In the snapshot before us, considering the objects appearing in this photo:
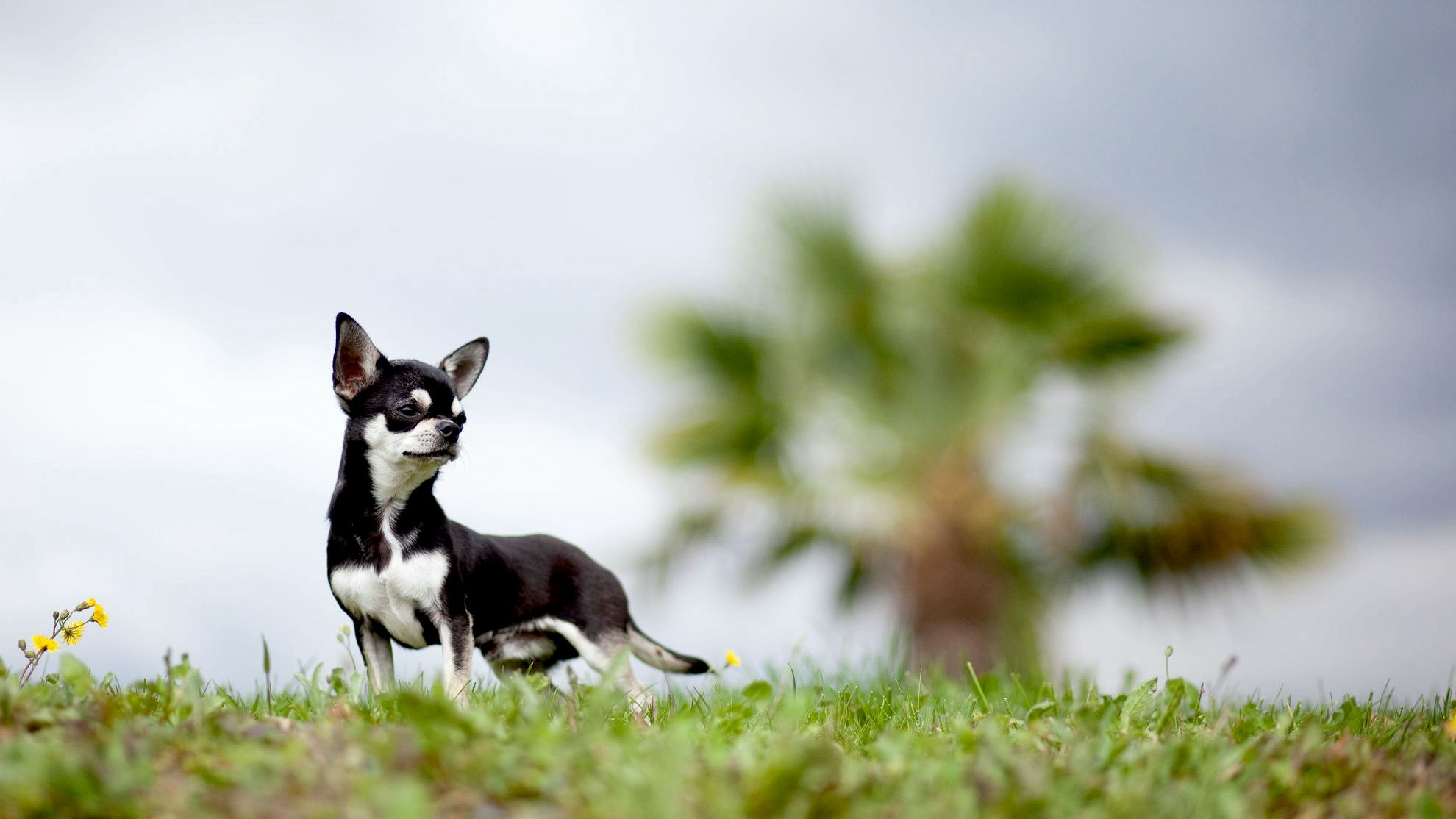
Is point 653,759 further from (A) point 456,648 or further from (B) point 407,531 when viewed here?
(B) point 407,531

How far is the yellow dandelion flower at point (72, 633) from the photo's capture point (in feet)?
12.7

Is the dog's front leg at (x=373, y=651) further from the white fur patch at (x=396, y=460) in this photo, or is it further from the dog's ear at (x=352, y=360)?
the dog's ear at (x=352, y=360)

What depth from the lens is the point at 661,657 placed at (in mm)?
4875

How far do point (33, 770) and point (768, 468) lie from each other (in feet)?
27.8

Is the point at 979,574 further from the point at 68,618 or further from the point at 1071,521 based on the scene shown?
the point at 68,618

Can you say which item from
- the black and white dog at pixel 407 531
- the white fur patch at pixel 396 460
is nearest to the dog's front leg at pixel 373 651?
the black and white dog at pixel 407 531

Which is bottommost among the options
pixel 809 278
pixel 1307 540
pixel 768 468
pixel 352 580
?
pixel 1307 540

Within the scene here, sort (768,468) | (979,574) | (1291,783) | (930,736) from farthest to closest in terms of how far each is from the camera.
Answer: (768,468)
(979,574)
(930,736)
(1291,783)

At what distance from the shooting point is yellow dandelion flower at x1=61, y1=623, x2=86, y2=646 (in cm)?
387

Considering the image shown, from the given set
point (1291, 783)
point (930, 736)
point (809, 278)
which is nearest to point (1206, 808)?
point (1291, 783)

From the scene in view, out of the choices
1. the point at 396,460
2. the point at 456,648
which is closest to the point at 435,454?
the point at 396,460

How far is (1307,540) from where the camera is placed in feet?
32.7

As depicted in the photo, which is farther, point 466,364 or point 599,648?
point 599,648

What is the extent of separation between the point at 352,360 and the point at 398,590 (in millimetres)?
811
